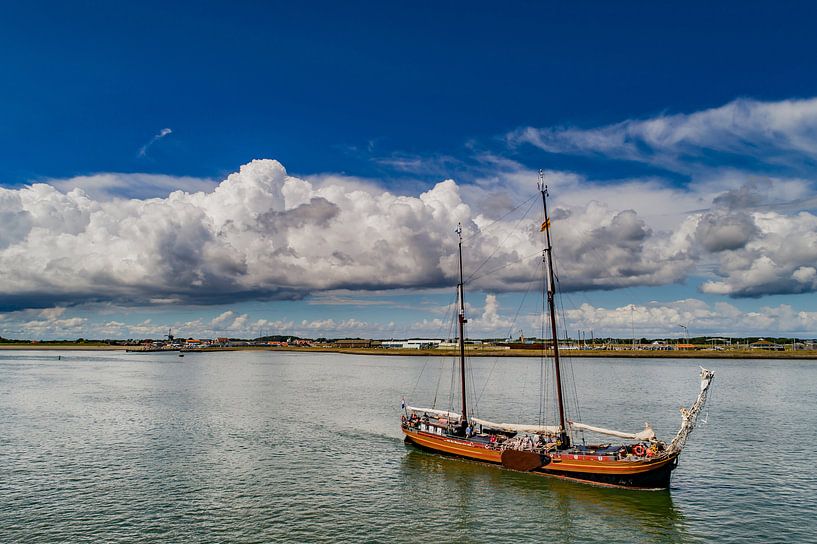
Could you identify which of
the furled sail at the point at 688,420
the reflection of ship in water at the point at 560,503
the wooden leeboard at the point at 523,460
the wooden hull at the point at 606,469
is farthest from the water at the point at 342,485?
the furled sail at the point at 688,420

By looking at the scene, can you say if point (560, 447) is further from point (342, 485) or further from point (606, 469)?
point (342, 485)

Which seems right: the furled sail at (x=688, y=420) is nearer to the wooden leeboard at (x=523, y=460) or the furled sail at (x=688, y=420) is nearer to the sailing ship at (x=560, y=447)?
the sailing ship at (x=560, y=447)

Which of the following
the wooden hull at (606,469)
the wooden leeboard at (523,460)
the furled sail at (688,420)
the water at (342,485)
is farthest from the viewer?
the wooden leeboard at (523,460)

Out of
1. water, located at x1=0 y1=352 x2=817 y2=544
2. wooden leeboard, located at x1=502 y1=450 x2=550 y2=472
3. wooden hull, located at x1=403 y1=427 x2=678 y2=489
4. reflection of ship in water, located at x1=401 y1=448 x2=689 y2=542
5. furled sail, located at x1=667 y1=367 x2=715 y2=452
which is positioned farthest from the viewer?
wooden leeboard, located at x1=502 y1=450 x2=550 y2=472

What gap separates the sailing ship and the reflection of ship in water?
1049 millimetres

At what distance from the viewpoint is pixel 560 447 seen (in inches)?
2112

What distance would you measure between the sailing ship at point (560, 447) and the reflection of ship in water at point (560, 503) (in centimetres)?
105

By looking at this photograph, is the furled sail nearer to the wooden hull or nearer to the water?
the wooden hull

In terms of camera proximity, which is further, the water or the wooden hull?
the wooden hull

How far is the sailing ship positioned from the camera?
47.5m

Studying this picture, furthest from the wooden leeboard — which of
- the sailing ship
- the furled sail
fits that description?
the furled sail

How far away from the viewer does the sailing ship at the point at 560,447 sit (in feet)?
156

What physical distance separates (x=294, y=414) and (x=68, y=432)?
3262 centimetres

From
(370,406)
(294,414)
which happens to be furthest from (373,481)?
(370,406)
